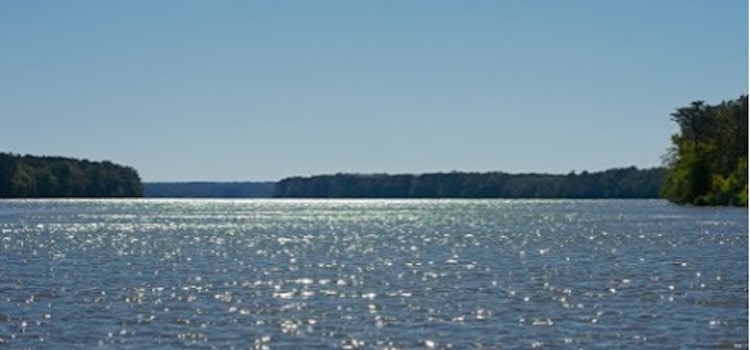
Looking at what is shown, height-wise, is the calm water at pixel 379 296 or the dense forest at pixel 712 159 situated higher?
the dense forest at pixel 712 159

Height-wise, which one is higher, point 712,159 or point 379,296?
point 712,159

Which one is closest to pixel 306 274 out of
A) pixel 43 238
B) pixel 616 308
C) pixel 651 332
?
pixel 616 308

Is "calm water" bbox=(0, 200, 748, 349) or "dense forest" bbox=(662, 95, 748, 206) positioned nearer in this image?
"calm water" bbox=(0, 200, 748, 349)

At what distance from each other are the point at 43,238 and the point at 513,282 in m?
58.3

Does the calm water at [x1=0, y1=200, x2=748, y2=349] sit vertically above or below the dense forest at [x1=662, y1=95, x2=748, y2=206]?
below

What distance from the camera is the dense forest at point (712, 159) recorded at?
170m

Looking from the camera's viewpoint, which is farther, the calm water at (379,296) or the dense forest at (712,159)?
the dense forest at (712,159)

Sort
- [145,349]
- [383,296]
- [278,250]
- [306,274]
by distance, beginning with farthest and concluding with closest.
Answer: [278,250] → [306,274] → [383,296] → [145,349]

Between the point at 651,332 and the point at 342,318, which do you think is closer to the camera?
the point at 651,332

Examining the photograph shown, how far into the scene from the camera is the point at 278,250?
8494 cm

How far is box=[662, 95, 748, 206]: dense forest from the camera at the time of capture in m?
170

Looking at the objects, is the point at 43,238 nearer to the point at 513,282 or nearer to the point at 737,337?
the point at 513,282

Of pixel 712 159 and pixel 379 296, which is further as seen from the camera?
pixel 712 159

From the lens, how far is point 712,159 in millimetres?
173625
